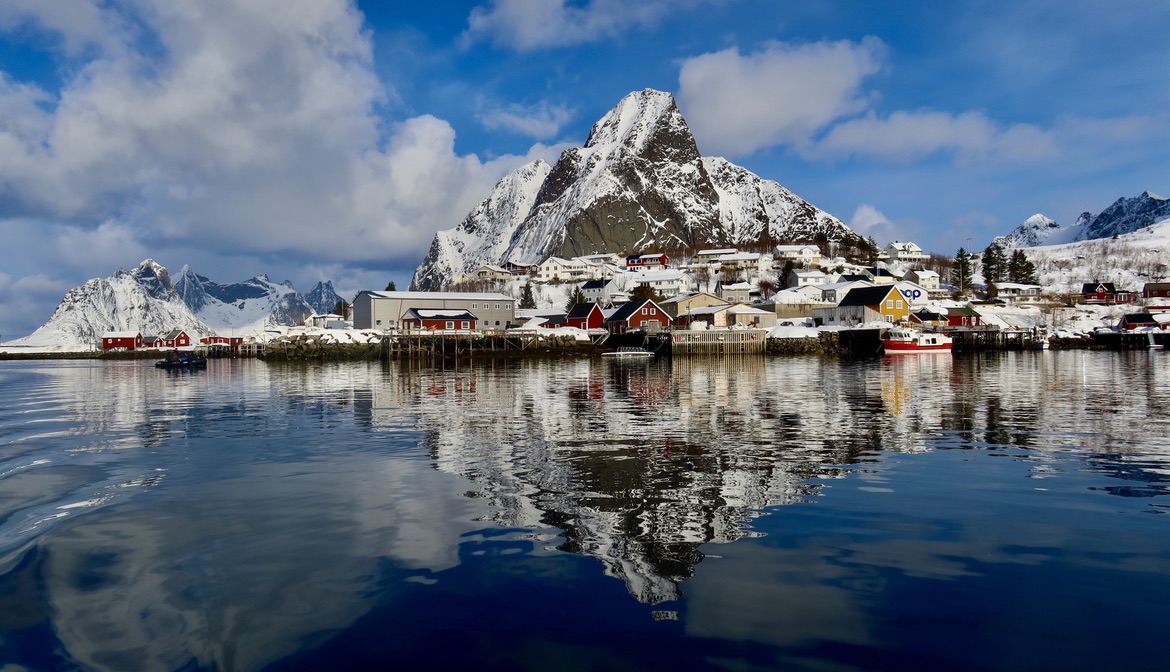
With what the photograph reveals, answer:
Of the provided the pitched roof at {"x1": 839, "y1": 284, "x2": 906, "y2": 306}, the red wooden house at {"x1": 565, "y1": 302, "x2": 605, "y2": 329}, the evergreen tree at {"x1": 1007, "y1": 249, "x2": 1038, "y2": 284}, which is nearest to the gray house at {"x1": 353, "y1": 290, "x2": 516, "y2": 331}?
the red wooden house at {"x1": 565, "y1": 302, "x2": 605, "y2": 329}

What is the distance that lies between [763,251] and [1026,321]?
67860 mm

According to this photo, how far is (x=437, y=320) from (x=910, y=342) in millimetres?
62566

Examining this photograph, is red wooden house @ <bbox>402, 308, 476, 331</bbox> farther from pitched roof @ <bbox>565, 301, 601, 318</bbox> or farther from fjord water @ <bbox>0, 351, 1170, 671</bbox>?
fjord water @ <bbox>0, 351, 1170, 671</bbox>

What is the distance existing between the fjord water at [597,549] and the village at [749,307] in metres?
70.4

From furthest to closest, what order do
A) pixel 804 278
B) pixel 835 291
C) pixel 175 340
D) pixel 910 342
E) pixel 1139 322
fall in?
1. pixel 175 340
2. pixel 804 278
3. pixel 835 291
4. pixel 1139 322
5. pixel 910 342

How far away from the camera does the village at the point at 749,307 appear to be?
92.9 m

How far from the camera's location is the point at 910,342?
76.1 metres

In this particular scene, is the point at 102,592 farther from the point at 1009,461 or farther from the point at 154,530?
the point at 1009,461

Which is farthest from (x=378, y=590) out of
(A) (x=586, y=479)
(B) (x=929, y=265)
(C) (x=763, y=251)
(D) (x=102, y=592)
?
(B) (x=929, y=265)

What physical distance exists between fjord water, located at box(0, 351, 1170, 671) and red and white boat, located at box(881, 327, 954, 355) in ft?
194

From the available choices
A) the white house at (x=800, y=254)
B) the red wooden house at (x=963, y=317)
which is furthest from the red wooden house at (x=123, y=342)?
the red wooden house at (x=963, y=317)

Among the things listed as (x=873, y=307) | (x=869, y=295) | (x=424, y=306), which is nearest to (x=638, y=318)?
(x=869, y=295)

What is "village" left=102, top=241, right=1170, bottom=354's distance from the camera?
92.9 meters

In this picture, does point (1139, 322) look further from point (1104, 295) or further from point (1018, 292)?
point (1018, 292)
